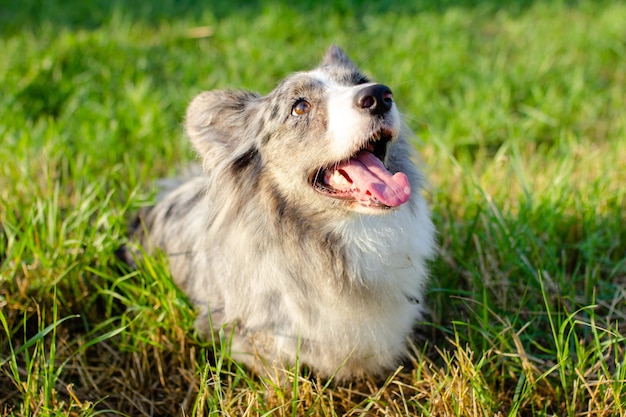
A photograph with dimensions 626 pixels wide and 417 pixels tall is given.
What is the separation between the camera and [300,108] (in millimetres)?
2486

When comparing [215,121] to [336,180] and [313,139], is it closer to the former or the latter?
[313,139]

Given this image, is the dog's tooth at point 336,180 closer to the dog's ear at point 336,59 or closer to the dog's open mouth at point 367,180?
the dog's open mouth at point 367,180

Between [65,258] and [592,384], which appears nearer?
[592,384]

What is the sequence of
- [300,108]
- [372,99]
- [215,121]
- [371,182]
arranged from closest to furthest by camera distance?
1. [372,99]
2. [371,182]
3. [300,108]
4. [215,121]

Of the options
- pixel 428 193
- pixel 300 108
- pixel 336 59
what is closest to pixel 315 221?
pixel 300 108

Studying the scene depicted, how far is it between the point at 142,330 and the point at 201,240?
1.68ft

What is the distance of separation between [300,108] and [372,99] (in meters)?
0.36

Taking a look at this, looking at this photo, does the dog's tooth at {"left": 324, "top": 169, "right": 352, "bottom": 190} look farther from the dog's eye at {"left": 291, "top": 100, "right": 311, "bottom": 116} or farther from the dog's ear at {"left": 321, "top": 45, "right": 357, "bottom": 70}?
the dog's ear at {"left": 321, "top": 45, "right": 357, "bottom": 70}

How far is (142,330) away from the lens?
9.54 ft

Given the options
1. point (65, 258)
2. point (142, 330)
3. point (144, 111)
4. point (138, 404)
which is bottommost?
point (138, 404)

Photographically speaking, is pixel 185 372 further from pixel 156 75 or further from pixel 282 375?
pixel 156 75

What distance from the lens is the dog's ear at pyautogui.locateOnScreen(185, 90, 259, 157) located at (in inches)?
106

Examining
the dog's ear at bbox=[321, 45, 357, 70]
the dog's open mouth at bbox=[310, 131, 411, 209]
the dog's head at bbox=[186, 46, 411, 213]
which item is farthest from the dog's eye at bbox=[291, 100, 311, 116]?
the dog's ear at bbox=[321, 45, 357, 70]

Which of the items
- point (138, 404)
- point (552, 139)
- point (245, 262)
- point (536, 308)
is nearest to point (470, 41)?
point (552, 139)
